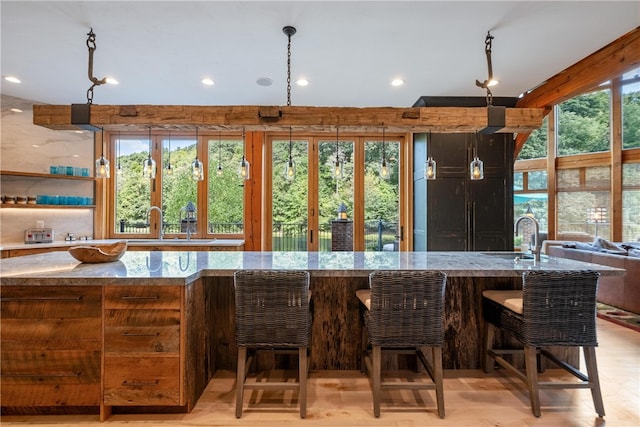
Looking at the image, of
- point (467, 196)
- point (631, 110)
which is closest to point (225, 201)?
point (467, 196)

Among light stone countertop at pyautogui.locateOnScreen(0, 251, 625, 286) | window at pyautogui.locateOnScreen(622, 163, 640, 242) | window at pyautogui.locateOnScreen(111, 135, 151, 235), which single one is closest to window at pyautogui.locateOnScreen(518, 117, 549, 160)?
window at pyautogui.locateOnScreen(622, 163, 640, 242)

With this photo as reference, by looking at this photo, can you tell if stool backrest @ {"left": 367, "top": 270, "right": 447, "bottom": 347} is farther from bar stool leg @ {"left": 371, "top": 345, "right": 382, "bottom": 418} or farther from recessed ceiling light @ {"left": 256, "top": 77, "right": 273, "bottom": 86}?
recessed ceiling light @ {"left": 256, "top": 77, "right": 273, "bottom": 86}

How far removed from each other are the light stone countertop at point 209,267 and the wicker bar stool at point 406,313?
0.23m

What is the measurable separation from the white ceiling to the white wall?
1.44 ft

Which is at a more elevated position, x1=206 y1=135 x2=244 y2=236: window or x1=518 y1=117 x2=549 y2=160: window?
x1=518 y1=117 x2=549 y2=160: window

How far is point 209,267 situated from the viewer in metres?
2.17

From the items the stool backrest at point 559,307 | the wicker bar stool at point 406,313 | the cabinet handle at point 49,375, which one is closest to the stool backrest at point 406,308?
the wicker bar stool at point 406,313

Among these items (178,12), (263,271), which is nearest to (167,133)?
(178,12)

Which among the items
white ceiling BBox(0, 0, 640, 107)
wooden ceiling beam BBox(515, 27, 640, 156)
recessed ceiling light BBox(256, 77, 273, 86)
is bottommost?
wooden ceiling beam BBox(515, 27, 640, 156)

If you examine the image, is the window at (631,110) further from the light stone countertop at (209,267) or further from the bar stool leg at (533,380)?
the bar stool leg at (533,380)

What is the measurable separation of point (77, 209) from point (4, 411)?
349 cm

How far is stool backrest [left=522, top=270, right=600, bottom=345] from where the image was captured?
1.87 meters

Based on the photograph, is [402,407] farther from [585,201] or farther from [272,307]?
[585,201]

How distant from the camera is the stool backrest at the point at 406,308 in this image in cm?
187
